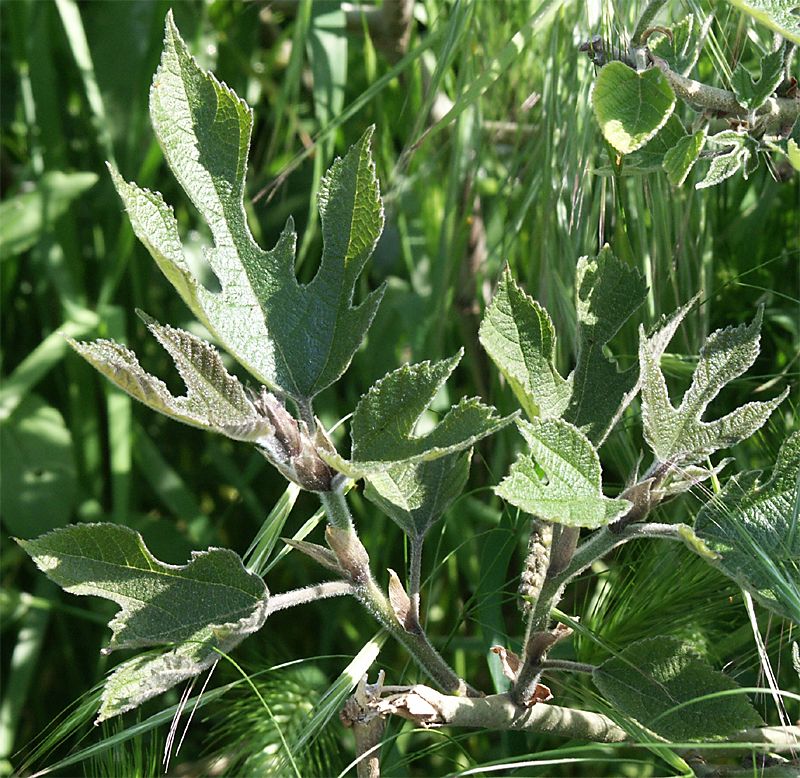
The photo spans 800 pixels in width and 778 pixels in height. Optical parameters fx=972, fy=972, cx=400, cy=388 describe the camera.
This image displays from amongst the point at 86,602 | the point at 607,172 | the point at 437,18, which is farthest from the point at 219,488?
the point at 607,172

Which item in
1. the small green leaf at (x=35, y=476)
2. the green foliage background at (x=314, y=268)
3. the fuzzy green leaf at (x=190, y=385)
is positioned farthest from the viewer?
the small green leaf at (x=35, y=476)

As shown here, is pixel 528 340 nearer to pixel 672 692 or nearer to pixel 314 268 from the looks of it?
pixel 672 692

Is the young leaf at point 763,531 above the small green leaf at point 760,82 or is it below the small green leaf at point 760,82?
below

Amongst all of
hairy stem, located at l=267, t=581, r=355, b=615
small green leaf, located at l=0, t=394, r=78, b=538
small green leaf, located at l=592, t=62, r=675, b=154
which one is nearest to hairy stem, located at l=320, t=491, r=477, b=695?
hairy stem, located at l=267, t=581, r=355, b=615

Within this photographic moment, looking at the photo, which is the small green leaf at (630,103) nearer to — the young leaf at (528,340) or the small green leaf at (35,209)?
Result: the young leaf at (528,340)

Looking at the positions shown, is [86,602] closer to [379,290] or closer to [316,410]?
[316,410]

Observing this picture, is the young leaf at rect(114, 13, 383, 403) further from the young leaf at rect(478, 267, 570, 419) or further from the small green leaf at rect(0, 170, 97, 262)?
the small green leaf at rect(0, 170, 97, 262)

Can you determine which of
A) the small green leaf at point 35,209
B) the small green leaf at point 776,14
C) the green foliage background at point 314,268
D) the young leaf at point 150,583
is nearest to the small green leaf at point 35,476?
the green foliage background at point 314,268
